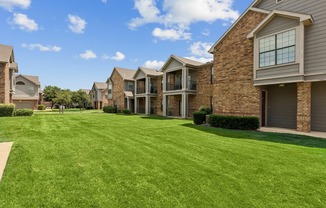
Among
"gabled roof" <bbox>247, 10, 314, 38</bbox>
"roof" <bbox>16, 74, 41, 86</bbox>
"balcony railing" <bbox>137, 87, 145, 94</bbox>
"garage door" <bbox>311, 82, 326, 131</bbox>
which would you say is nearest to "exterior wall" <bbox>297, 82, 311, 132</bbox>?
"garage door" <bbox>311, 82, 326, 131</bbox>

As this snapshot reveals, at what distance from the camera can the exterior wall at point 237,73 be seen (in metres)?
13.9

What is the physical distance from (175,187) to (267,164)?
314cm

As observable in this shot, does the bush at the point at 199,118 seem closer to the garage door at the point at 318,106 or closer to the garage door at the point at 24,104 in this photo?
the garage door at the point at 318,106

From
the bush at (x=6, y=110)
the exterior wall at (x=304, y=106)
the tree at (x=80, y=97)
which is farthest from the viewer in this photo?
the tree at (x=80, y=97)

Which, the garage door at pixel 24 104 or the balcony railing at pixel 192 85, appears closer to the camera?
the balcony railing at pixel 192 85

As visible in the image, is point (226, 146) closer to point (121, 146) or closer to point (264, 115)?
point (121, 146)

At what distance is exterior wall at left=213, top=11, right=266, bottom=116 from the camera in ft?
45.7

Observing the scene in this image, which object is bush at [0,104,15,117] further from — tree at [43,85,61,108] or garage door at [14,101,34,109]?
tree at [43,85,61,108]

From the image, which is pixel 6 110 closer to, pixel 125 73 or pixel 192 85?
pixel 125 73

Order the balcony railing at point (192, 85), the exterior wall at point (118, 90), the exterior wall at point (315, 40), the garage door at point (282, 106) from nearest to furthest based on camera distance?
the exterior wall at point (315, 40) < the garage door at point (282, 106) < the balcony railing at point (192, 85) < the exterior wall at point (118, 90)

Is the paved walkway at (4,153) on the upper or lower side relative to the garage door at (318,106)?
lower

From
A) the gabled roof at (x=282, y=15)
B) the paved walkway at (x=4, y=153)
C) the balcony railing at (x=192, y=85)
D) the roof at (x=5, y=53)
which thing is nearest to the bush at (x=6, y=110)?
the roof at (x=5, y=53)

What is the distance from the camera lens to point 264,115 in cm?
1459

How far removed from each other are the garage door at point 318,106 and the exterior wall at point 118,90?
94.3 feet
